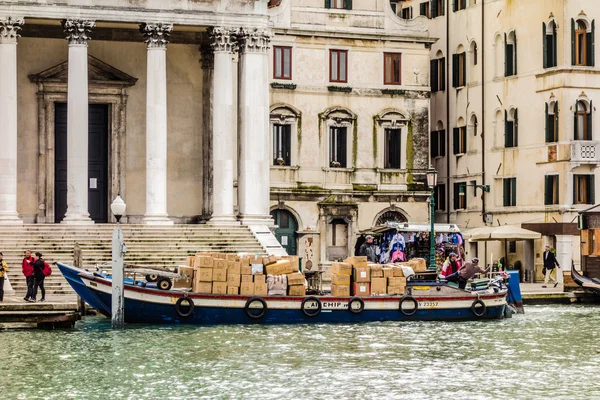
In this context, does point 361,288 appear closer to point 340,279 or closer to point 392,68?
point 340,279

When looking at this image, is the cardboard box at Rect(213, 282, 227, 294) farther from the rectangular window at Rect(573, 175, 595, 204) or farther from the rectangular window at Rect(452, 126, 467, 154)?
the rectangular window at Rect(452, 126, 467, 154)

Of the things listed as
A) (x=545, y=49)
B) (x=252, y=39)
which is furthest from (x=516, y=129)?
(x=252, y=39)

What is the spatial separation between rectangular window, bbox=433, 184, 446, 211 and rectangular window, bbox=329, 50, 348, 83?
7494 mm

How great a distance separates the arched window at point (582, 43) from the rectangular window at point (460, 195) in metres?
8.45

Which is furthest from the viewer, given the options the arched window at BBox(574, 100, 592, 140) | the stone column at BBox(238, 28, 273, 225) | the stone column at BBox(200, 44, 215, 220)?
the arched window at BBox(574, 100, 592, 140)

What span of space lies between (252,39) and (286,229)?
11264 mm

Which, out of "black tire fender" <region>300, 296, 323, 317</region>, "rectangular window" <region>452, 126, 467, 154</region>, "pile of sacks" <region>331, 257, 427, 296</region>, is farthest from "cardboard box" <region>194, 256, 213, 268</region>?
"rectangular window" <region>452, 126, 467, 154</region>

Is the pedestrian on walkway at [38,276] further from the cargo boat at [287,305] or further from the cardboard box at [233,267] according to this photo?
the cardboard box at [233,267]

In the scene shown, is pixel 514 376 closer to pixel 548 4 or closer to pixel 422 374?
pixel 422 374

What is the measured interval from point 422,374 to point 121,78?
91.1ft

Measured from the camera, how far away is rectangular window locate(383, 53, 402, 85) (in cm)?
6538

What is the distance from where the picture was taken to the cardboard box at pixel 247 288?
138ft

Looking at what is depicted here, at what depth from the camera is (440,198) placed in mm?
69062

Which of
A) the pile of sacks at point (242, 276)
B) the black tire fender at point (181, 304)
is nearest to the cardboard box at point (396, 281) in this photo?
the pile of sacks at point (242, 276)
